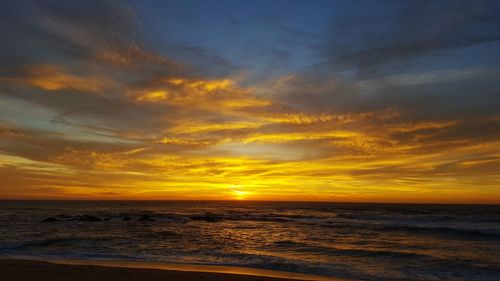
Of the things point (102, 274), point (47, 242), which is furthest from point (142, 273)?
point (47, 242)

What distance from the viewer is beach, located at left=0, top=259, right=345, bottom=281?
1336cm

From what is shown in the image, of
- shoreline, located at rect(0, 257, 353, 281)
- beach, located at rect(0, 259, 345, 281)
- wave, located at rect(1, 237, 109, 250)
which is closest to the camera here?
beach, located at rect(0, 259, 345, 281)

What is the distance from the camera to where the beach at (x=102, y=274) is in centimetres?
1336

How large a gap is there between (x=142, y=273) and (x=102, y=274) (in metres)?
1.39

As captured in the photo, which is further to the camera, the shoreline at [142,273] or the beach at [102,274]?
the shoreline at [142,273]

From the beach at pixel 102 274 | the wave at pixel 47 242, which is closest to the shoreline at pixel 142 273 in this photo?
the beach at pixel 102 274

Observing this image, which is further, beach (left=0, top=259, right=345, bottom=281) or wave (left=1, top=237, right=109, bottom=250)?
wave (left=1, top=237, right=109, bottom=250)

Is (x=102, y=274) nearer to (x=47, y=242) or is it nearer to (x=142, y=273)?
(x=142, y=273)

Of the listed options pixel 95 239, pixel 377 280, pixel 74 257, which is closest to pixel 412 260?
pixel 377 280

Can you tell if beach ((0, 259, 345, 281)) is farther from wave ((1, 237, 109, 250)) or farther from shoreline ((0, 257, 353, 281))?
wave ((1, 237, 109, 250))

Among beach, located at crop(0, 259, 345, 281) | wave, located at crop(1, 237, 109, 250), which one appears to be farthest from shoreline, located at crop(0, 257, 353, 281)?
wave, located at crop(1, 237, 109, 250)

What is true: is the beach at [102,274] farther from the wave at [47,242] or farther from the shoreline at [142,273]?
the wave at [47,242]

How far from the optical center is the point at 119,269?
1551cm

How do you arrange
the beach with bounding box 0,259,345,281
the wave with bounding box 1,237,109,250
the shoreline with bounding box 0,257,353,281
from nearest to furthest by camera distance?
the beach with bounding box 0,259,345,281
the shoreline with bounding box 0,257,353,281
the wave with bounding box 1,237,109,250
